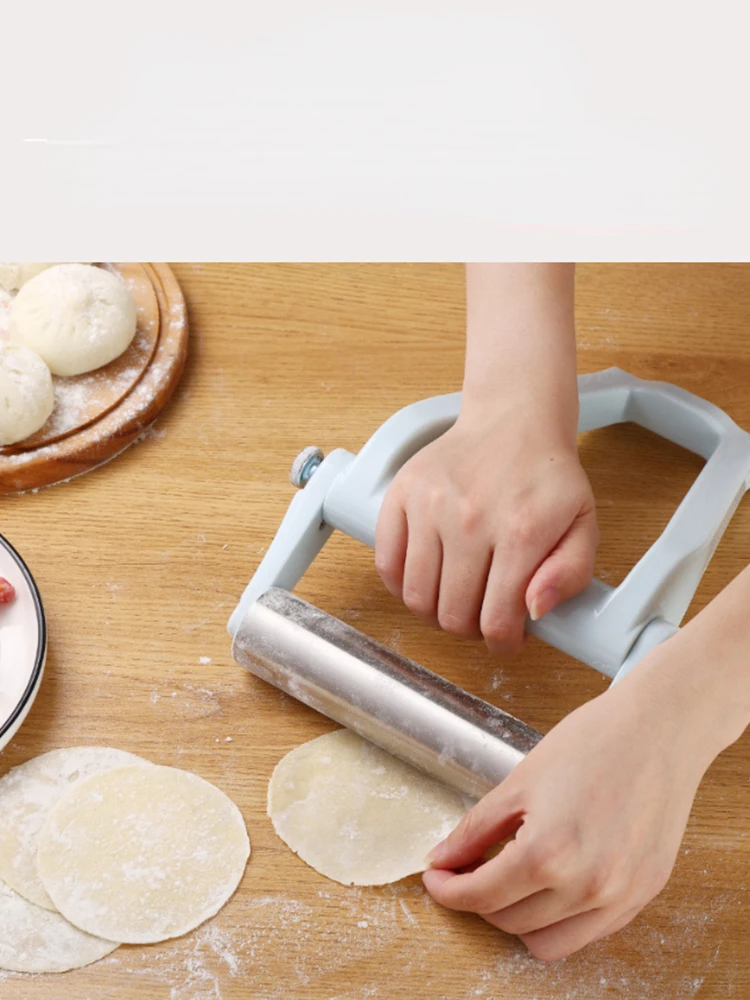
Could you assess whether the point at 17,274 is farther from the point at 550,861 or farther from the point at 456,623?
the point at 550,861

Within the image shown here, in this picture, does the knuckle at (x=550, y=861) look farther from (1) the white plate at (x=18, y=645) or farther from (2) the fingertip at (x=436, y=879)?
(1) the white plate at (x=18, y=645)

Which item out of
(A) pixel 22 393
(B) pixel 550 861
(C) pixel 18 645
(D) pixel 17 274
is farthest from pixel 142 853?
(D) pixel 17 274

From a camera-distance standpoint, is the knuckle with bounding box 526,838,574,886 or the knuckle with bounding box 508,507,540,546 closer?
the knuckle with bounding box 526,838,574,886

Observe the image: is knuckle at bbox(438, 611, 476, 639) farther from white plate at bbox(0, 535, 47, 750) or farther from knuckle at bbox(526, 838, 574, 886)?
white plate at bbox(0, 535, 47, 750)

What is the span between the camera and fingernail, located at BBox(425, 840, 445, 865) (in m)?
0.72

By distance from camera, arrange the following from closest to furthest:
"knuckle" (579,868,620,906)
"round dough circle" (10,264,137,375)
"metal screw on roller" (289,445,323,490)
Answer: "knuckle" (579,868,620,906) → "metal screw on roller" (289,445,323,490) → "round dough circle" (10,264,137,375)

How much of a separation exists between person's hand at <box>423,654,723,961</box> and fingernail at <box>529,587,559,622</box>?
0.09 m

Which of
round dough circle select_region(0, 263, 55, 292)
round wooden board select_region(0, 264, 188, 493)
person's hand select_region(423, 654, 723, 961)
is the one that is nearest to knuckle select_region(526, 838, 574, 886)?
person's hand select_region(423, 654, 723, 961)

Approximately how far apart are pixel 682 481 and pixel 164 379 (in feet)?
1.80

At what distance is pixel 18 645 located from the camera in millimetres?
824

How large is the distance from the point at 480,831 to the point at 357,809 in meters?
0.14
